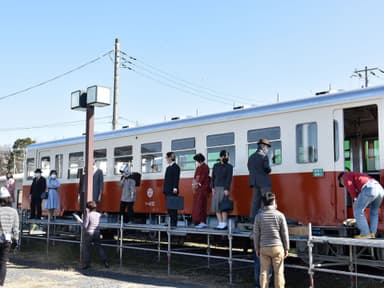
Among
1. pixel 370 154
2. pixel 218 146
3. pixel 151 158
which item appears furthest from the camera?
pixel 151 158

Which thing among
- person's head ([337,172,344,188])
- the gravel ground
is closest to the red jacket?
person's head ([337,172,344,188])

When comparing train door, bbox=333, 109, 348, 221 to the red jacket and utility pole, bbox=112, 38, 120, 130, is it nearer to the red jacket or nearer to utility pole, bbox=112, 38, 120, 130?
the red jacket

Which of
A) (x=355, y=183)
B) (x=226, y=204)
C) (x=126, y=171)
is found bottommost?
(x=226, y=204)

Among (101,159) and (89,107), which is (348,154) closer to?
(89,107)

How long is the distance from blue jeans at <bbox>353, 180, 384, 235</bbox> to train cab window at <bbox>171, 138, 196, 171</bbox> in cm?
509

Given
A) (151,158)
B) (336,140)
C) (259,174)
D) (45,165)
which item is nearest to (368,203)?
(336,140)

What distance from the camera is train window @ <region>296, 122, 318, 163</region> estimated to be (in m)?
10.3

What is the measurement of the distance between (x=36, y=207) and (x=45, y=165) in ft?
8.75

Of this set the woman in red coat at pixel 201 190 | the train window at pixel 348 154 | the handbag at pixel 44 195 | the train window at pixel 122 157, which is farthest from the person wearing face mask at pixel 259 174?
the handbag at pixel 44 195

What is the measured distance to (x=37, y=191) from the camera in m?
15.9

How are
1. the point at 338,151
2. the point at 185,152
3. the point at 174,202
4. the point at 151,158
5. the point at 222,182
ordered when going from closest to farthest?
the point at 338,151 < the point at 222,182 < the point at 174,202 < the point at 185,152 < the point at 151,158

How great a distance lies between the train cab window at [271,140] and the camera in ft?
36.2

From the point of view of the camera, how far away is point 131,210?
13547 mm

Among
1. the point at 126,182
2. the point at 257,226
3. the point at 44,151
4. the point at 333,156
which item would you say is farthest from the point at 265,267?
the point at 44,151
